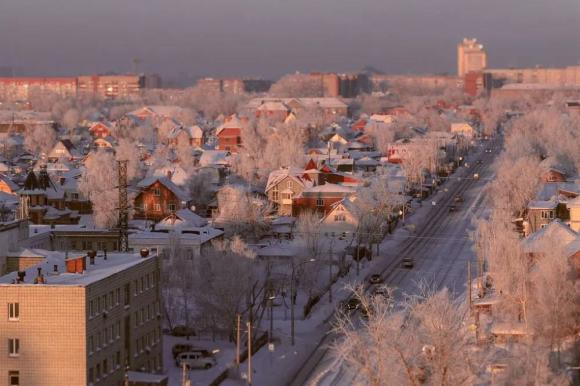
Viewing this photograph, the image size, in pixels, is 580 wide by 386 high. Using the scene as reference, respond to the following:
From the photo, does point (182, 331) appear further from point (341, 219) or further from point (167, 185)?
point (167, 185)

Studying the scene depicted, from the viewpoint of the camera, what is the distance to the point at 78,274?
16375mm

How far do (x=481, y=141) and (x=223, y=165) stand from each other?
3001cm

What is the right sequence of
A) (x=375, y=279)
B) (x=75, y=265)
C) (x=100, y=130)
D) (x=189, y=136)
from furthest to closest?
(x=100, y=130) < (x=189, y=136) < (x=375, y=279) < (x=75, y=265)

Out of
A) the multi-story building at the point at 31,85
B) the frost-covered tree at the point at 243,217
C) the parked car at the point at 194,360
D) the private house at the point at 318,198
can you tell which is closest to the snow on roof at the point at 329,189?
the private house at the point at 318,198

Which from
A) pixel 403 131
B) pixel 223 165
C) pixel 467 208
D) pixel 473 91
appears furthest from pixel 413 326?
pixel 473 91

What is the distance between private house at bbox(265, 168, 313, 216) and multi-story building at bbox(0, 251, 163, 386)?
19.3m

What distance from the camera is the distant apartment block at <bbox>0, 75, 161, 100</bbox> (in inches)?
5413

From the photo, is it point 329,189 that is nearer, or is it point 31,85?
point 329,189

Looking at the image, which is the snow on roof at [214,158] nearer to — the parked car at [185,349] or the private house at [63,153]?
the private house at [63,153]

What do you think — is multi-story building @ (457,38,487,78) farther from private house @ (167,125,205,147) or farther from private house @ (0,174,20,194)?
private house @ (0,174,20,194)

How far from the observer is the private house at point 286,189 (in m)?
36.0

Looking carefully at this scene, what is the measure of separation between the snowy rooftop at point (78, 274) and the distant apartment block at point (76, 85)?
118266mm

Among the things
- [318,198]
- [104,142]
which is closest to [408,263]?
[318,198]

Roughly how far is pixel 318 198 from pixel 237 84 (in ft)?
370
